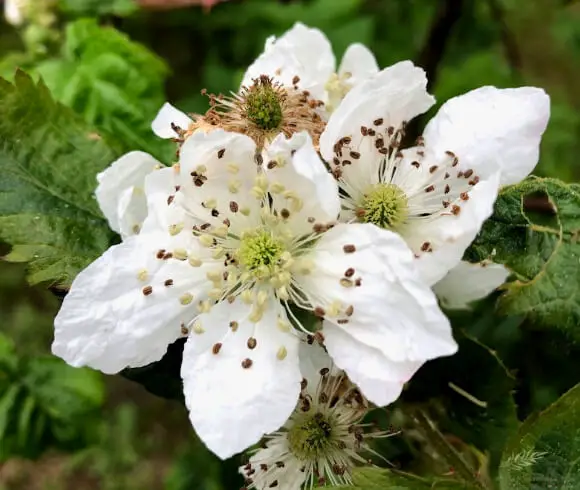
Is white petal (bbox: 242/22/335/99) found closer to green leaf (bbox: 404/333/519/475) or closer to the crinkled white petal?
the crinkled white petal

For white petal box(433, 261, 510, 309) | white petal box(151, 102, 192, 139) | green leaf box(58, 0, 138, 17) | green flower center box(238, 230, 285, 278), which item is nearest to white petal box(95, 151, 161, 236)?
white petal box(151, 102, 192, 139)

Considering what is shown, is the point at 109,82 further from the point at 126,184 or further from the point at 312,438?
the point at 312,438

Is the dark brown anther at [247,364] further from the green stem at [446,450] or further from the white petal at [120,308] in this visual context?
the green stem at [446,450]

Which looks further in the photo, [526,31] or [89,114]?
[526,31]

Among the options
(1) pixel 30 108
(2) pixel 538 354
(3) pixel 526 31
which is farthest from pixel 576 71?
(1) pixel 30 108

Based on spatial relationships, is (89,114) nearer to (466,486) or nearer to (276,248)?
(276,248)

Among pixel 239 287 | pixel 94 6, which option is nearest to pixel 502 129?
pixel 239 287
